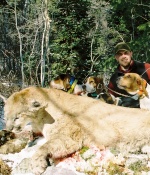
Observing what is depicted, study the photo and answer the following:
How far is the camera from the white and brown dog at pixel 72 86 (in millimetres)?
6270

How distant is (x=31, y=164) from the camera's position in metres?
3.90

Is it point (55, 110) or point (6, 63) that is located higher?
point (55, 110)

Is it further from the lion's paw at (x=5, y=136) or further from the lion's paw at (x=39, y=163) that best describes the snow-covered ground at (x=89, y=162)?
the lion's paw at (x=5, y=136)

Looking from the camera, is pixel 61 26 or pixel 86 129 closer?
pixel 86 129

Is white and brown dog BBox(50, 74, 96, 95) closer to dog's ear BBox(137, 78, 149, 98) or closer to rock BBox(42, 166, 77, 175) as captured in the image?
dog's ear BBox(137, 78, 149, 98)

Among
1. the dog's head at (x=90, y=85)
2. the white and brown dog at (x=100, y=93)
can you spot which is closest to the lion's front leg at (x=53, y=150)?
the white and brown dog at (x=100, y=93)

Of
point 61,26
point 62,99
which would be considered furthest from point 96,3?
point 62,99

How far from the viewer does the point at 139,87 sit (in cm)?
562

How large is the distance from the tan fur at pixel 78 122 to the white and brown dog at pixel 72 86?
1.46 meters

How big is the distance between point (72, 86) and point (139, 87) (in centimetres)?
143

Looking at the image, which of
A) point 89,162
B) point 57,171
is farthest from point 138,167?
point 57,171

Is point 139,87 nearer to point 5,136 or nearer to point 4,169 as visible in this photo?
point 5,136

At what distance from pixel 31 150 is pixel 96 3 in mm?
22555

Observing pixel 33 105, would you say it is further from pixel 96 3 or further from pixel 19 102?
pixel 96 3
